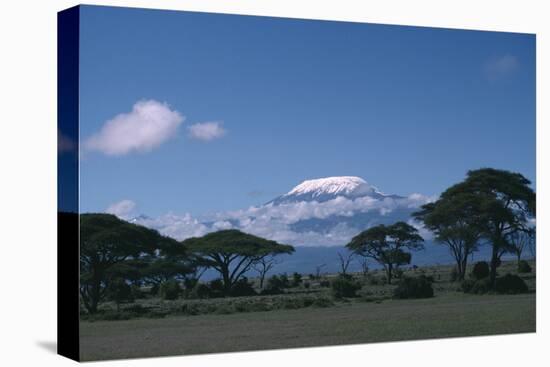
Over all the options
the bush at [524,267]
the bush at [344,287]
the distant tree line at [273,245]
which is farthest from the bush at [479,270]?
the bush at [344,287]

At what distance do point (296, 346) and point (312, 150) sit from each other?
2552 mm

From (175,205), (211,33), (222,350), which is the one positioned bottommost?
(222,350)

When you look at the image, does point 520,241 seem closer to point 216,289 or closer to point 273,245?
point 273,245

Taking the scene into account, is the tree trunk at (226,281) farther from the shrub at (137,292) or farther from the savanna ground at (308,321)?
the shrub at (137,292)

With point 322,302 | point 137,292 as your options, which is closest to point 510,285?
point 322,302

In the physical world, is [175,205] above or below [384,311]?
above

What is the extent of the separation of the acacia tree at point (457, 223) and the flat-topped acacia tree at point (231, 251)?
233 cm

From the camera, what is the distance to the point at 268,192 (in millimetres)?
16234

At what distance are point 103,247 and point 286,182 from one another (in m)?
2.59

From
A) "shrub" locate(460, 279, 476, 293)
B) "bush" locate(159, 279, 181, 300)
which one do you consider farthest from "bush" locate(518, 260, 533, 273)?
"bush" locate(159, 279, 181, 300)

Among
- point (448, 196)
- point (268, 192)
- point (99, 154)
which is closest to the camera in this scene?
point (99, 154)

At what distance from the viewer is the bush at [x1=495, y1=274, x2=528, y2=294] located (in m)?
18.1

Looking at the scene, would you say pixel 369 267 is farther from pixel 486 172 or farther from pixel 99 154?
pixel 99 154

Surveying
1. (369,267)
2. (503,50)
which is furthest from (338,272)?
(503,50)
